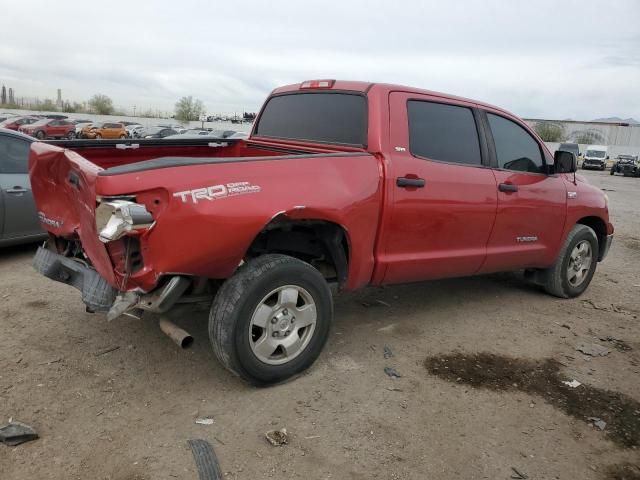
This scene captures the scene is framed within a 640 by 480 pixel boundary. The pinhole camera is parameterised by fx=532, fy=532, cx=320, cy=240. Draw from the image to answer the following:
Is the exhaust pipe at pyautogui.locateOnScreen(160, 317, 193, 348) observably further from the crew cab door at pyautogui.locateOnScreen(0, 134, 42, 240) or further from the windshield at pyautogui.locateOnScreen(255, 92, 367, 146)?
the crew cab door at pyautogui.locateOnScreen(0, 134, 42, 240)

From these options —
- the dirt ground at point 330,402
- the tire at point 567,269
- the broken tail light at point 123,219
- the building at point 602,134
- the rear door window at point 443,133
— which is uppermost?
the building at point 602,134

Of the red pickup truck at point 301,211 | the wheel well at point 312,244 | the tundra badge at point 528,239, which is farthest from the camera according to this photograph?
the tundra badge at point 528,239

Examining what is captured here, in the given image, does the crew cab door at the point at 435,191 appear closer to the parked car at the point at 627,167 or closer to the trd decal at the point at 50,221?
the trd decal at the point at 50,221

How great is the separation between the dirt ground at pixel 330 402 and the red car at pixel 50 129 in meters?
31.0

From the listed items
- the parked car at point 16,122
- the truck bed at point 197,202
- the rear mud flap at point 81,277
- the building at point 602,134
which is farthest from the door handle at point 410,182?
the building at point 602,134

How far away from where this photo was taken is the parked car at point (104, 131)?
3734 cm

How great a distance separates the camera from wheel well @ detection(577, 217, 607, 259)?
5.69 m

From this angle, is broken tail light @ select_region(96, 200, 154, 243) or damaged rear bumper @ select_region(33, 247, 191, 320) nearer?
broken tail light @ select_region(96, 200, 154, 243)

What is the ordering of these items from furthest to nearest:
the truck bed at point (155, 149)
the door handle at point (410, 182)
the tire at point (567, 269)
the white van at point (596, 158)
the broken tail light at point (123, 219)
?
the white van at point (596, 158) < the tire at point (567, 269) < the truck bed at point (155, 149) < the door handle at point (410, 182) < the broken tail light at point (123, 219)

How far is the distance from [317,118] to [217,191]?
1781mm

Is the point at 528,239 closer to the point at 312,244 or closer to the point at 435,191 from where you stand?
the point at 435,191

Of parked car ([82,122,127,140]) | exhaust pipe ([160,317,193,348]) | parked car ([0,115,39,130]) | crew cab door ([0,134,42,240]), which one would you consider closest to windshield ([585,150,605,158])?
parked car ([82,122,127,140])

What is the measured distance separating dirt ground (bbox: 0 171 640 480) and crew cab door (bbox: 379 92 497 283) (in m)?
0.68

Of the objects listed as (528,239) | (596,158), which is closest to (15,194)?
(528,239)
